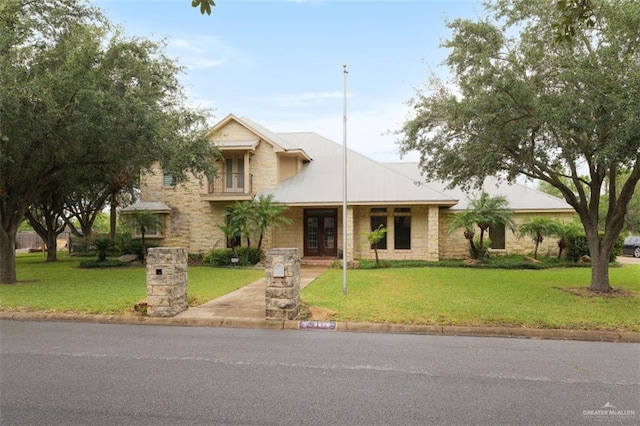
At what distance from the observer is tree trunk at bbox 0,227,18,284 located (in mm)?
13336

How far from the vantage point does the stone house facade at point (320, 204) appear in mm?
19781

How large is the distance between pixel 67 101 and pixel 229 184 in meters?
10.6

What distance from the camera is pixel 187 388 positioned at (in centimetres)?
474

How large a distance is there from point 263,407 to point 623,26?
958 centimetres

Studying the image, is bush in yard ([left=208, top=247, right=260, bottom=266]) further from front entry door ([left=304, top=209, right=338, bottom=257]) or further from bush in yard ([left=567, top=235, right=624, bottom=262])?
bush in yard ([left=567, top=235, right=624, bottom=262])

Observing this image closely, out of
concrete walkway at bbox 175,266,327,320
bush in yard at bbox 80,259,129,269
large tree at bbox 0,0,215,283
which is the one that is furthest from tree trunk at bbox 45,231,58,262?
concrete walkway at bbox 175,266,327,320

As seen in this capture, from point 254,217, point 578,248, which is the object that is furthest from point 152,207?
point 578,248

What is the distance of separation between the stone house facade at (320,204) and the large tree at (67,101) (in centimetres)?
655

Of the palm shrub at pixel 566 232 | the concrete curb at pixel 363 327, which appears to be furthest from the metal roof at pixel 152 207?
the palm shrub at pixel 566 232

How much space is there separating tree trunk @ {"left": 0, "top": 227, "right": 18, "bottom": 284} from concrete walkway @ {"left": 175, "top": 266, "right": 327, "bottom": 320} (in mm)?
7854

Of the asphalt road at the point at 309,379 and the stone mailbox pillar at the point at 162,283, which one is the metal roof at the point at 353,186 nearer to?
the stone mailbox pillar at the point at 162,283

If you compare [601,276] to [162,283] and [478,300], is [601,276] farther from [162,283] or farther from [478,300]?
[162,283]

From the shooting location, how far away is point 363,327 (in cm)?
773

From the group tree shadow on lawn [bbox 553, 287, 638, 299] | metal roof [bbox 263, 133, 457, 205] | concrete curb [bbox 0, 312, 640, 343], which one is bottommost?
concrete curb [bbox 0, 312, 640, 343]
